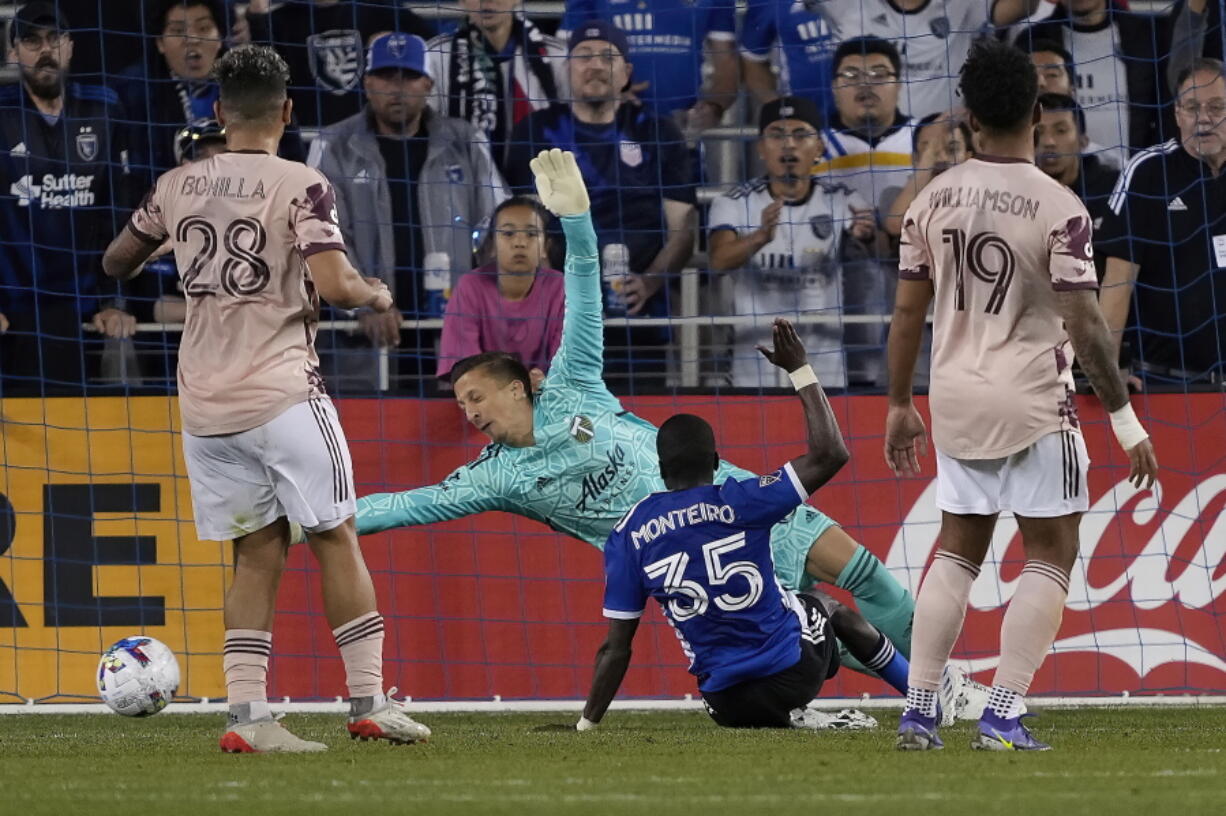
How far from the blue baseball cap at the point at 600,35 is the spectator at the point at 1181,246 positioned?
2.89 m

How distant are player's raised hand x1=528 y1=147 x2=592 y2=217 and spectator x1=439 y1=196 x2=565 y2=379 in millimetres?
1885

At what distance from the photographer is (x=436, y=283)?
10320mm

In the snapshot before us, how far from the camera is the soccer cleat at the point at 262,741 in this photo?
5742 mm

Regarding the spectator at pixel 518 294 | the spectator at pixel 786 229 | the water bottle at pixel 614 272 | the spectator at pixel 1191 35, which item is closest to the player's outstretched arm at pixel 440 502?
the spectator at pixel 518 294

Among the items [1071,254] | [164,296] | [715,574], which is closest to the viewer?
[1071,254]

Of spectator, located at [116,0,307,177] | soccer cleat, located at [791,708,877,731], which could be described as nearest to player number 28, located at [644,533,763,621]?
soccer cleat, located at [791,708,877,731]

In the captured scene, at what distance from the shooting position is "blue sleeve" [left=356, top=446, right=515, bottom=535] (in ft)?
26.9

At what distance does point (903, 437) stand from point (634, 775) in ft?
4.76

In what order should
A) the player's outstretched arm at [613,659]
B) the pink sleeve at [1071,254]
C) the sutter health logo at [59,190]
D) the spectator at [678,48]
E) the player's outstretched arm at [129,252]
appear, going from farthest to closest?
1. the spectator at [678,48]
2. the sutter health logo at [59,190]
3. the player's outstretched arm at [613,659]
4. the player's outstretched arm at [129,252]
5. the pink sleeve at [1071,254]

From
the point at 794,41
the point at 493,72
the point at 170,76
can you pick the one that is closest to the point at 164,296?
the point at 170,76

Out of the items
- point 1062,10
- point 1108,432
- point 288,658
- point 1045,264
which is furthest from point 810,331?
point 1045,264

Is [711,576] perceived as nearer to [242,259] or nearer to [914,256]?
[914,256]

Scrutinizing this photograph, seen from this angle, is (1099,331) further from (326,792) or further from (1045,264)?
(326,792)

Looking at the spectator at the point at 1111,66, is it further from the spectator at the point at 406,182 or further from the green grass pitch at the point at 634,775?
the green grass pitch at the point at 634,775
